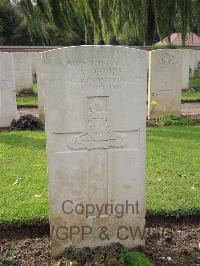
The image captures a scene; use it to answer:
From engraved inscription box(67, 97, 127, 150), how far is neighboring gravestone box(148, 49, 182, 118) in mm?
5725

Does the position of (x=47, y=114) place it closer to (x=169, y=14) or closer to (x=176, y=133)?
(x=176, y=133)

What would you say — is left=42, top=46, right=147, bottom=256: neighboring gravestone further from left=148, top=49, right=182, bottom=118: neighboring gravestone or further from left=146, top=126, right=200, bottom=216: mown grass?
left=148, top=49, right=182, bottom=118: neighboring gravestone

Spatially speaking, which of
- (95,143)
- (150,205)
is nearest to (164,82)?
(150,205)

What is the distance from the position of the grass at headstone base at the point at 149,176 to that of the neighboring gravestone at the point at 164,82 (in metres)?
1.70

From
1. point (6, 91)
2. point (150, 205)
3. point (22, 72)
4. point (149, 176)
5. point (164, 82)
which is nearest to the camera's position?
Result: point (150, 205)

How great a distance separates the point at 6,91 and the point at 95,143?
5.50 m

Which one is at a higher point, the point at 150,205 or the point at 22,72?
the point at 22,72

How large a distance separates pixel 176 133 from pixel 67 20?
2669 millimetres

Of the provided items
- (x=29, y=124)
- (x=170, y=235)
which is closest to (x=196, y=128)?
(x=29, y=124)

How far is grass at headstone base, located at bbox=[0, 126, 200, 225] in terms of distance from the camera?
4074mm

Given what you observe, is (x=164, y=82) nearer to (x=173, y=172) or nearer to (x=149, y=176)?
(x=173, y=172)

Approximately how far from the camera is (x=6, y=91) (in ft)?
27.2

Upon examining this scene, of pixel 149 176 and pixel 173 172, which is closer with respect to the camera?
pixel 149 176

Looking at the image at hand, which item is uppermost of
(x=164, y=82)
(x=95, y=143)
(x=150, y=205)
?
(x=164, y=82)
